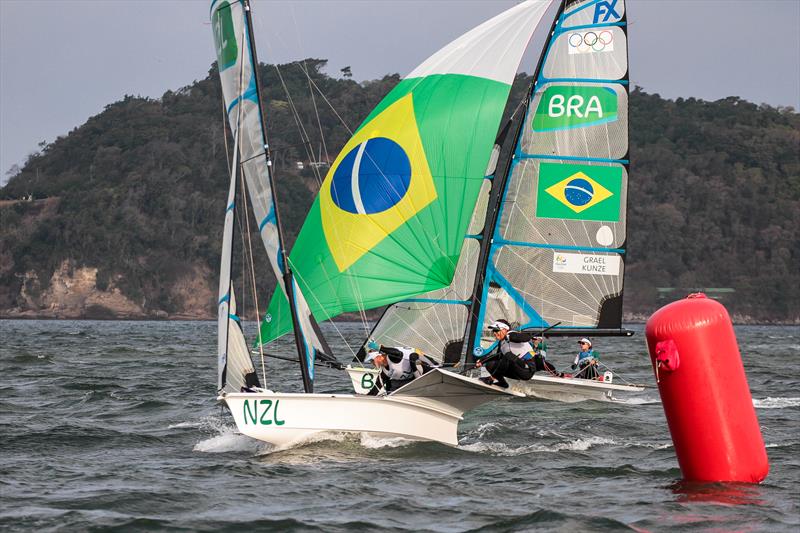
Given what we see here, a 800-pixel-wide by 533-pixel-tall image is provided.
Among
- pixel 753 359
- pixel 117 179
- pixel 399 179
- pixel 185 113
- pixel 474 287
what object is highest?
pixel 185 113

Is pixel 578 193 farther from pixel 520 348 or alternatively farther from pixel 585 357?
pixel 520 348

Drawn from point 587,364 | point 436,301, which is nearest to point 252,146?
point 436,301

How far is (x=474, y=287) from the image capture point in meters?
18.9

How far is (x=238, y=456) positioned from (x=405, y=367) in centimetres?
193

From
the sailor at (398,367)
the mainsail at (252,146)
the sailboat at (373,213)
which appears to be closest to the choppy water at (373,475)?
the sailboat at (373,213)

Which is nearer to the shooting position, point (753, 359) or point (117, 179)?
point (753, 359)

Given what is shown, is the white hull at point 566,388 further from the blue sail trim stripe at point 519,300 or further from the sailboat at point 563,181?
the blue sail trim stripe at point 519,300

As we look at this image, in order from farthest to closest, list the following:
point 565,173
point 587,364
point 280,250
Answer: point 565,173
point 587,364
point 280,250

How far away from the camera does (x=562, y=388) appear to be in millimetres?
17828

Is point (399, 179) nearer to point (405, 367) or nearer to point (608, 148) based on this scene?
point (405, 367)

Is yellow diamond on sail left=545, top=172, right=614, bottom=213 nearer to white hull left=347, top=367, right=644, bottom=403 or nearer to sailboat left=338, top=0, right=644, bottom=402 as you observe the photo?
sailboat left=338, top=0, right=644, bottom=402

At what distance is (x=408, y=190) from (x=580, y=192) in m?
5.92

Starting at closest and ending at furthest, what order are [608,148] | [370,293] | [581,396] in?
[370,293] < [581,396] < [608,148]

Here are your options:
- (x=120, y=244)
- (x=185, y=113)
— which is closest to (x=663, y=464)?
(x=120, y=244)
